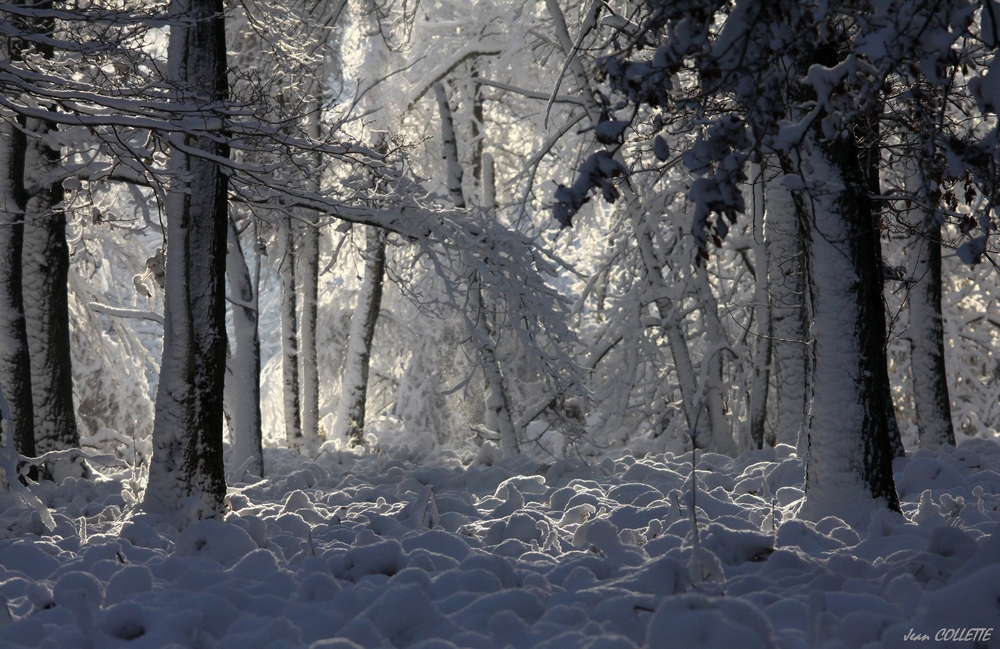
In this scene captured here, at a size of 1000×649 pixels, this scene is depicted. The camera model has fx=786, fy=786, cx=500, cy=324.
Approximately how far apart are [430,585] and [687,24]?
262cm

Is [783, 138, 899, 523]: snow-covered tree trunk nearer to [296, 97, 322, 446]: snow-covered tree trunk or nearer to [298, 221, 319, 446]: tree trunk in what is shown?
[296, 97, 322, 446]: snow-covered tree trunk

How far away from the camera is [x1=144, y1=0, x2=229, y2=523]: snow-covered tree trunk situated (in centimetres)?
578

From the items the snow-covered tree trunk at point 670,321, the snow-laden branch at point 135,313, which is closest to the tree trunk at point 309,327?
the snow-laden branch at point 135,313

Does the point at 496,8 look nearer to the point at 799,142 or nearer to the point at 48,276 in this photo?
the point at 48,276

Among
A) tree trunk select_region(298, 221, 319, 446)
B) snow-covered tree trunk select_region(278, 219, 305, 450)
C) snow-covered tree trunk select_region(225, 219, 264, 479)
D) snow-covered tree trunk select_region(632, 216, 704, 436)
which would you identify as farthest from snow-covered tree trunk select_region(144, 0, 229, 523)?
tree trunk select_region(298, 221, 319, 446)

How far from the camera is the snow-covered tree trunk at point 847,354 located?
15.5 feet

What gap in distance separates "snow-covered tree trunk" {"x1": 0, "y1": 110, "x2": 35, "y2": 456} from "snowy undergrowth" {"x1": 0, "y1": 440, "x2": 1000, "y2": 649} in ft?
6.39

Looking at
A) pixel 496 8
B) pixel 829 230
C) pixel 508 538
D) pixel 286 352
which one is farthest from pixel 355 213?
pixel 496 8

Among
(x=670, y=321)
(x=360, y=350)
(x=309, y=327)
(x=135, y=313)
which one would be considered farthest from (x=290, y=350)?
(x=670, y=321)

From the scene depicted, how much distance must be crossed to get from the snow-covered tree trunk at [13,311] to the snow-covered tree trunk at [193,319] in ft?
8.73

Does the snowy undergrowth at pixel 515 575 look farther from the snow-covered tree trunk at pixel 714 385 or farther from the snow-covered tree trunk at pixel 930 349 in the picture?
the snow-covered tree trunk at pixel 714 385

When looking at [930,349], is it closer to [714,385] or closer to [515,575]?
[714,385]

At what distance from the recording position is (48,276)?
813cm

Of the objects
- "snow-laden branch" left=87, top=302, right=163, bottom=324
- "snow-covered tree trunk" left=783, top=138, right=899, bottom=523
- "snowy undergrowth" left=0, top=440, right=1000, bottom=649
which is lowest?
"snowy undergrowth" left=0, top=440, right=1000, bottom=649
